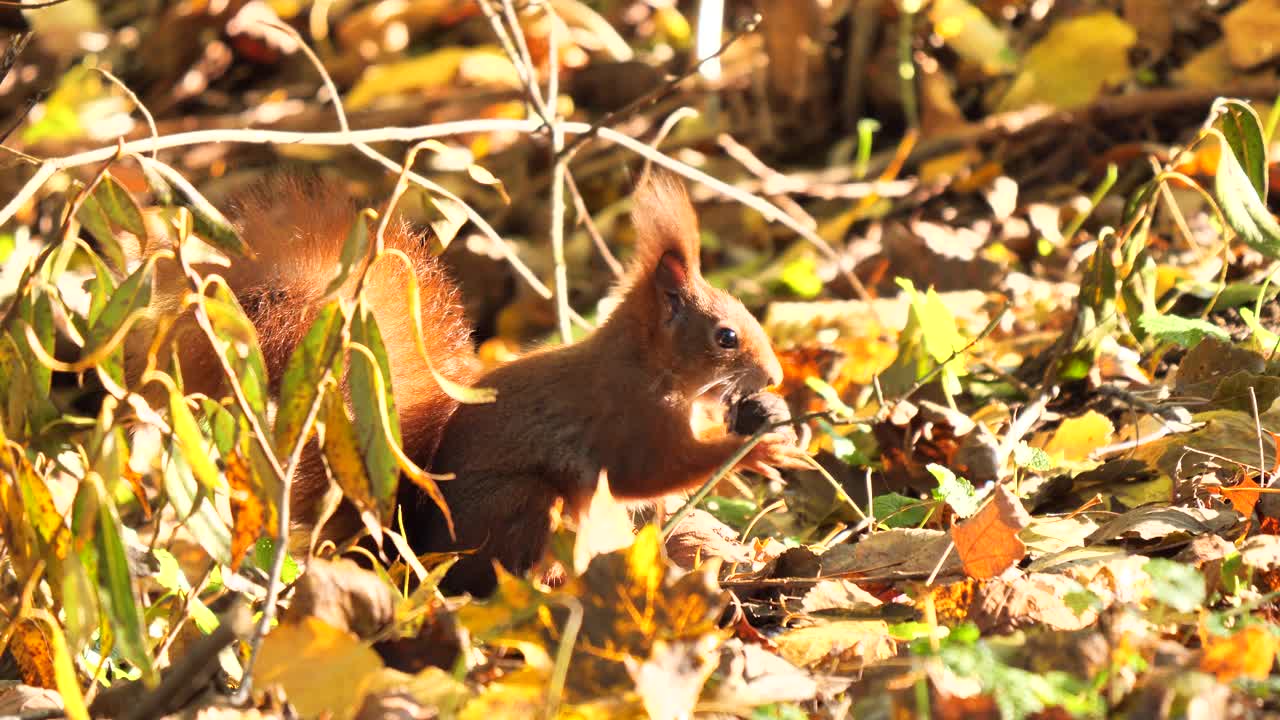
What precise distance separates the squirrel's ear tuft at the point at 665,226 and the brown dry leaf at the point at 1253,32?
2.09 meters

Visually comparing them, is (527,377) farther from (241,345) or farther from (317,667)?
(317,667)

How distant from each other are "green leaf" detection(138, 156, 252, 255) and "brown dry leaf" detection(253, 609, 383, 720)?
572 millimetres

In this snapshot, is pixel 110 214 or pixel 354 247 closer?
pixel 354 247

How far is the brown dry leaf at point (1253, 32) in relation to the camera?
12.1ft

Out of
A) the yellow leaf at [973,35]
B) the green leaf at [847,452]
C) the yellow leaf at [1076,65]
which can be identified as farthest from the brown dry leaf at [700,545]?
the yellow leaf at [973,35]

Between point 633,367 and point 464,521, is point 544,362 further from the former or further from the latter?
point 464,521

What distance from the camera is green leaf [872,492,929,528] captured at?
212cm

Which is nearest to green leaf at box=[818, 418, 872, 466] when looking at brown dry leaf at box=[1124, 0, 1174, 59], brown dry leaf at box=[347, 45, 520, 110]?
brown dry leaf at box=[1124, 0, 1174, 59]

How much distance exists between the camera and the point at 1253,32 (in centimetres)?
373

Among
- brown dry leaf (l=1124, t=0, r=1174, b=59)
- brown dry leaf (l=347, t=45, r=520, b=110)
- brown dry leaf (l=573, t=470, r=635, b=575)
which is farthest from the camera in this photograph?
brown dry leaf (l=347, t=45, r=520, b=110)

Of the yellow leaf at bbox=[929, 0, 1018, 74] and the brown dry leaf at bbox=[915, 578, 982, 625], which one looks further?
the yellow leaf at bbox=[929, 0, 1018, 74]

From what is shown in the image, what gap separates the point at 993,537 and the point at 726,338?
2.83 feet

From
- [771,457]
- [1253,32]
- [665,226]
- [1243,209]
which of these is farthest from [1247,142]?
[1253,32]

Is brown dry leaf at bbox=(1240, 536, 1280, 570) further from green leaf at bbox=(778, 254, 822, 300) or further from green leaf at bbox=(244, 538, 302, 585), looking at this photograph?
green leaf at bbox=(778, 254, 822, 300)
